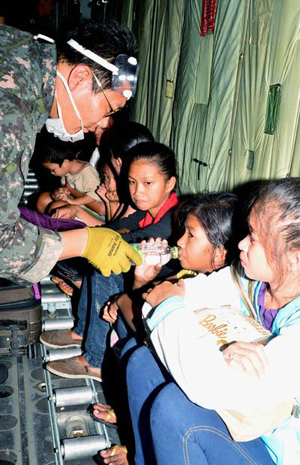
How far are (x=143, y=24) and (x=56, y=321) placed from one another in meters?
3.24

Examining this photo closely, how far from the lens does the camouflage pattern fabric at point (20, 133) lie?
4.58ft

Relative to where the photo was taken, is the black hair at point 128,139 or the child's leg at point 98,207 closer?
the black hair at point 128,139

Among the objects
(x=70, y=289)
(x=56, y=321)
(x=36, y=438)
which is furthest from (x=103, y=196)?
(x=36, y=438)

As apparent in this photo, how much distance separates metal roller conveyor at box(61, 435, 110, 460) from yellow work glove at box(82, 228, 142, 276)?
0.71 meters

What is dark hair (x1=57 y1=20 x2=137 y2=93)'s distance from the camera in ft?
5.24

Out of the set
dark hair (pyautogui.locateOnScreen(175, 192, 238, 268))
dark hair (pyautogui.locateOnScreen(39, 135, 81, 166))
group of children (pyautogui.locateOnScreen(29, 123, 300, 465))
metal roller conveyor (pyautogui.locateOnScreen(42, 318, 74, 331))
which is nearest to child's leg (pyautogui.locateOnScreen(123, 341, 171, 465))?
group of children (pyautogui.locateOnScreen(29, 123, 300, 465))

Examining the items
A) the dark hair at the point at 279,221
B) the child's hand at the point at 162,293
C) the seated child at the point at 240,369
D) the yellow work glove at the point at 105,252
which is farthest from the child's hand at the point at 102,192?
the dark hair at the point at 279,221

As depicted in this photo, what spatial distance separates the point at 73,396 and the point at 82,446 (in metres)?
0.32

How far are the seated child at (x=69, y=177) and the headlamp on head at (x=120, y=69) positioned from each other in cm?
195

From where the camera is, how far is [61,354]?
240 centimetres

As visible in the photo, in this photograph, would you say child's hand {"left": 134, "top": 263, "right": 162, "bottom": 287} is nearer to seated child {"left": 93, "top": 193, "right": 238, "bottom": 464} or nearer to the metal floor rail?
seated child {"left": 93, "top": 193, "right": 238, "bottom": 464}

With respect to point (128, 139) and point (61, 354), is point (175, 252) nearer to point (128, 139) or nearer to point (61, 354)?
point (61, 354)

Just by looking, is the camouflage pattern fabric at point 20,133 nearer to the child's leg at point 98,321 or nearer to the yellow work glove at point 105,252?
the yellow work glove at point 105,252

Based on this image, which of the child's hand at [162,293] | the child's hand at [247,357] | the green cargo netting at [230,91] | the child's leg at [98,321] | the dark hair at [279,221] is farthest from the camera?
the child's leg at [98,321]
